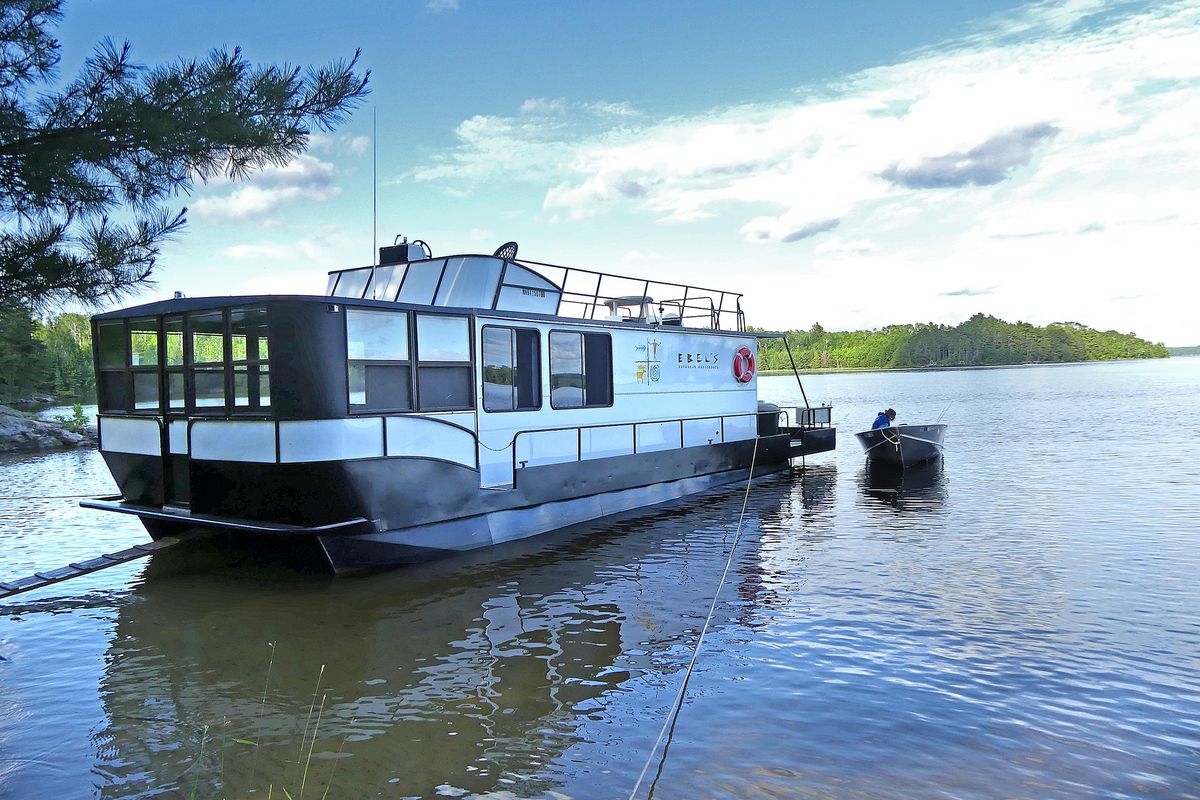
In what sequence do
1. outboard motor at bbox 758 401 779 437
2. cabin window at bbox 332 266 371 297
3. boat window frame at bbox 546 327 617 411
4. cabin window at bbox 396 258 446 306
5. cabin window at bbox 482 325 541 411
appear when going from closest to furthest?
cabin window at bbox 482 325 541 411
cabin window at bbox 396 258 446 306
boat window frame at bbox 546 327 617 411
cabin window at bbox 332 266 371 297
outboard motor at bbox 758 401 779 437

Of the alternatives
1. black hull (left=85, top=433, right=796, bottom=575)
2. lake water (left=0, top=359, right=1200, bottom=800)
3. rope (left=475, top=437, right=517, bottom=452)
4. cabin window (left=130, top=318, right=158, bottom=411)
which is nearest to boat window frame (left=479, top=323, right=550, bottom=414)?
rope (left=475, top=437, right=517, bottom=452)

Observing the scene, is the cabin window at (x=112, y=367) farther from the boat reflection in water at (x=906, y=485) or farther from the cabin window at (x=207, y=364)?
the boat reflection in water at (x=906, y=485)

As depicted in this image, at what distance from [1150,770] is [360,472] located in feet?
26.6

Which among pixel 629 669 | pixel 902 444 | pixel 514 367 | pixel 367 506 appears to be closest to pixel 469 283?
pixel 514 367

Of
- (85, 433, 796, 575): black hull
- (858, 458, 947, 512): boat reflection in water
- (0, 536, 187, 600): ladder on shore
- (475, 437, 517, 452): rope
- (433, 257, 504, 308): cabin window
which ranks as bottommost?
(858, 458, 947, 512): boat reflection in water

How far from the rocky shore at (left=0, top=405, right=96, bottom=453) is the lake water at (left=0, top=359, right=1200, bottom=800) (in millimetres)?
21089

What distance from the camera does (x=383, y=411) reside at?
9797 mm

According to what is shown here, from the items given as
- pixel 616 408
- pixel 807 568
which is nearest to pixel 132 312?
pixel 616 408

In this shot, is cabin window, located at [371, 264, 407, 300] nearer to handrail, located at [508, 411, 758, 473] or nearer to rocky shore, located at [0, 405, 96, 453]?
handrail, located at [508, 411, 758, 473]

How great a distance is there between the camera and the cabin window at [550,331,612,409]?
42.2 ft

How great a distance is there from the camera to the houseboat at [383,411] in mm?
9141

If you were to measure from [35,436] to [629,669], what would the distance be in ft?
110

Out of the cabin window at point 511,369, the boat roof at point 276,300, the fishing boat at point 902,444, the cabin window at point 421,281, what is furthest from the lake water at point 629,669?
the fishing boat at point 902,444

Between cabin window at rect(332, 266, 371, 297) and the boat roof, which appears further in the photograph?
cabin window at rect(332, 266, 371, 297)
